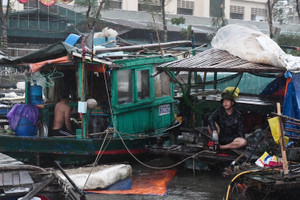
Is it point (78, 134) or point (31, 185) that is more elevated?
point (31, 185)

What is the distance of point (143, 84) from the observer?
34.2ft

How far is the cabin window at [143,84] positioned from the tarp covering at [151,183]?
5.80 ft

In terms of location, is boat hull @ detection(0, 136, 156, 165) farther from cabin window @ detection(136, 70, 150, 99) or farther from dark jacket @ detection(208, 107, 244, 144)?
dark jacket @ detection(208, 107, 244, 144)

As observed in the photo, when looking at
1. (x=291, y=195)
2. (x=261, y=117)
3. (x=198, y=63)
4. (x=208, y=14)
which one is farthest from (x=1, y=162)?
(x=208, y=14)

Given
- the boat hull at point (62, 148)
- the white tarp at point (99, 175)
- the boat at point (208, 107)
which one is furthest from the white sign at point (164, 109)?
the white tarp at point (99, 175)

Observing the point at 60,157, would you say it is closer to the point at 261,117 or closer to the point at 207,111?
the point at 207,111

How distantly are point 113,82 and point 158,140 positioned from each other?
1.51 m

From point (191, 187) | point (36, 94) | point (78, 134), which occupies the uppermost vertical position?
point (36, 94)

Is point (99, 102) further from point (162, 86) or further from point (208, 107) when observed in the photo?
point (208, 107)

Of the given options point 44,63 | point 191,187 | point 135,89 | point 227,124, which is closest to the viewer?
point 191,187

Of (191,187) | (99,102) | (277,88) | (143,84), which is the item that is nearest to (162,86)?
(143,84)

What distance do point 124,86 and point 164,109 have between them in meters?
1.60

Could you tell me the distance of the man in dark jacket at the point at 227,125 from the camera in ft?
28.9

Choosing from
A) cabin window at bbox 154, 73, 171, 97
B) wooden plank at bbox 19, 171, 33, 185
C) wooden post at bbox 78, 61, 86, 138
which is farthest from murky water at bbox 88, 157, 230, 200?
wooden plank at bbox 19, 171, 33, 185
